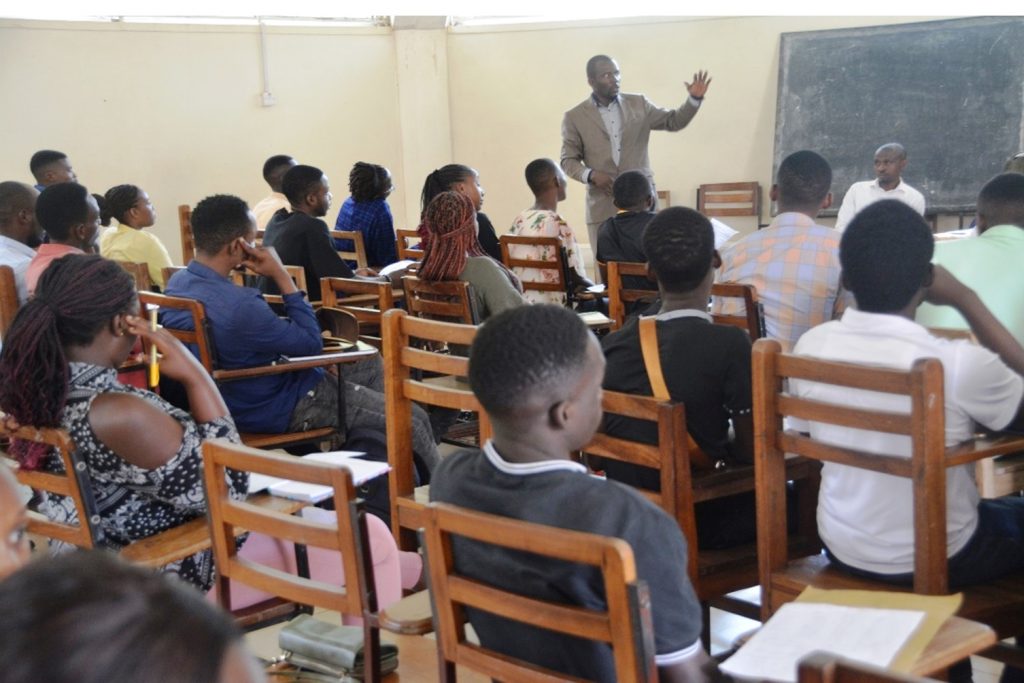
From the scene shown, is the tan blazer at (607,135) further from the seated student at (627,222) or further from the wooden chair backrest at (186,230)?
the wooden chair backrest at (186,230)

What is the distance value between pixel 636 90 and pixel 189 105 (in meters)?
3.35

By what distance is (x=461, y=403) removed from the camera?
7.42 ft

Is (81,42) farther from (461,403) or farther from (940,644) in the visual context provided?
(940,644)

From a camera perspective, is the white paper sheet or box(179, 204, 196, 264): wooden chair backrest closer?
the white paper sheet

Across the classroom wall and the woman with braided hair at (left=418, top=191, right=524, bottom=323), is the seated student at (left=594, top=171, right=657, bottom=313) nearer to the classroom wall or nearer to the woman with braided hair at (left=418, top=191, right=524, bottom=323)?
the woman with braided hair at (left=418, top=191, right=524, bottom=323)

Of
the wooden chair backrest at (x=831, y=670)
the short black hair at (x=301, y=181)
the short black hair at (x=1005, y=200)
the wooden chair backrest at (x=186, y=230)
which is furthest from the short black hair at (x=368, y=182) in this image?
the wooden chair backrest at (x=831, y=670)

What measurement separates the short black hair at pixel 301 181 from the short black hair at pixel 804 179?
233 cm

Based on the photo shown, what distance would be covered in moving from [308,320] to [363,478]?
1.42 meters

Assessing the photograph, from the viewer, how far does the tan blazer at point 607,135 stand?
652 cm

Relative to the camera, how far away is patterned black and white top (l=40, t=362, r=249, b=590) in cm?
209

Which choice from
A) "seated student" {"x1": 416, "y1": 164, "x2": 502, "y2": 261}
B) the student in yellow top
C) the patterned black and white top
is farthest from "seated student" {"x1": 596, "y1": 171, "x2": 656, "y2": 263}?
the patterned black and white top

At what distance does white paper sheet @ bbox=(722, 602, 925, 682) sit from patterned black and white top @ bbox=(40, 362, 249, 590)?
112 cm

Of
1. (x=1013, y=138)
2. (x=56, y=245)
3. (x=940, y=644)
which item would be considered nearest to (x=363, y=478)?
(x=940, y=644)

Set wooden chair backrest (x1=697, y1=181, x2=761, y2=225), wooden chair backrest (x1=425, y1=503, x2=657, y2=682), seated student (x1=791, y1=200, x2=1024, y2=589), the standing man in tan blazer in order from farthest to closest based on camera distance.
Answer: wooden chair backrest (x1=697, y1=181, x2=761, y2=225) → the standing man in tan blazer → seated student (x1=791, y1=200, x2=1024, y2=589) → wooden chair backrest (x1=425, y1=503, x2=657, y2=682)
